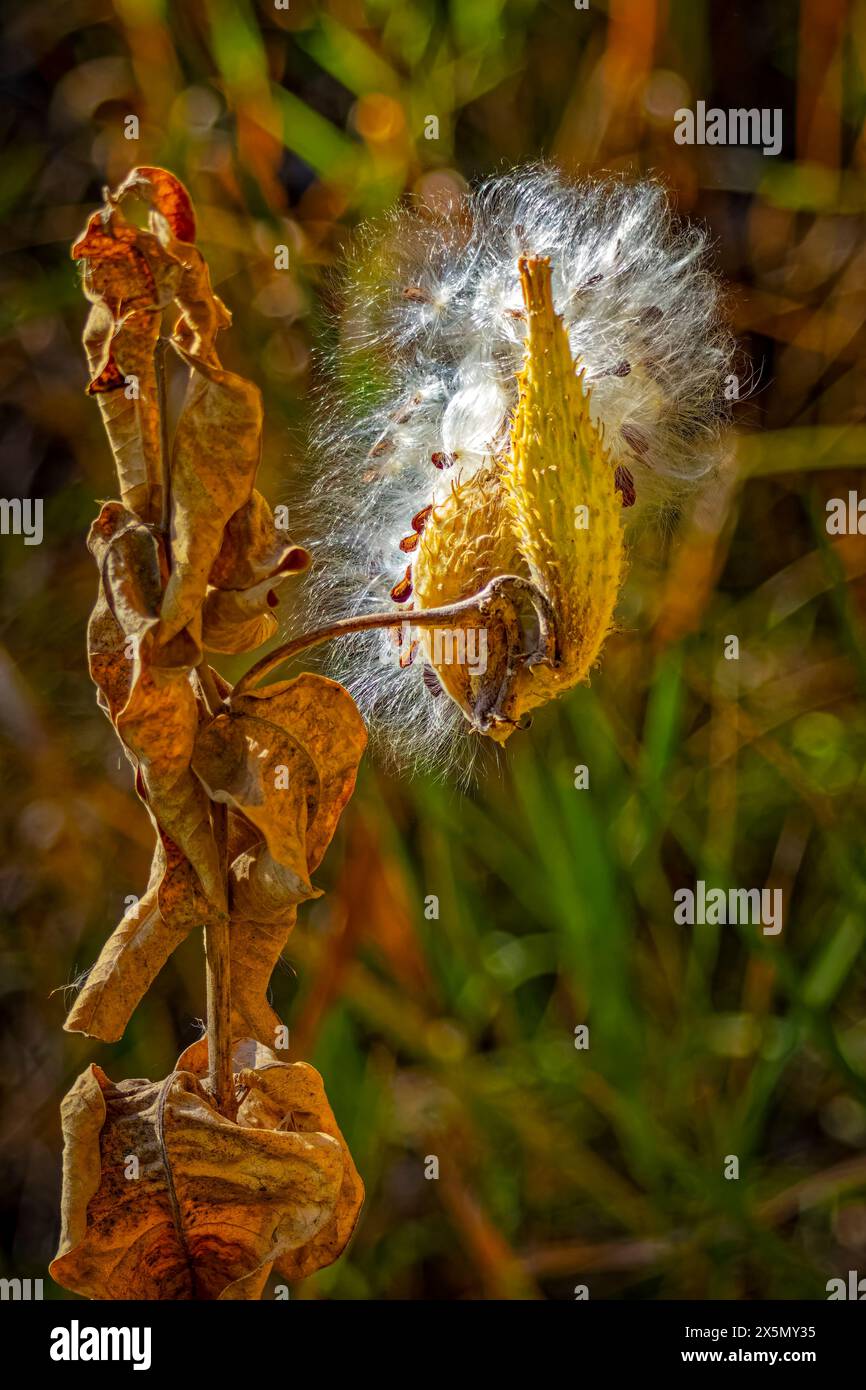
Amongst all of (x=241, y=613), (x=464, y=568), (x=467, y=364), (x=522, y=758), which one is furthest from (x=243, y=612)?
(x=522, y=758)

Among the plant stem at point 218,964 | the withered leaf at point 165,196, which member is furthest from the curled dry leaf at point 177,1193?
the withered leaf at point 165,196

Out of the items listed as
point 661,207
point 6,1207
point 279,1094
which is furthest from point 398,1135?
point 661,207

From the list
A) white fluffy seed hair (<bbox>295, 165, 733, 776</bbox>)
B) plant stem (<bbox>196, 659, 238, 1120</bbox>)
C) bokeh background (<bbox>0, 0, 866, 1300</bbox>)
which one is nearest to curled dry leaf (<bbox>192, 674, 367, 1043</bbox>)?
plant stem (<bbox>196, 659, 238, 1120</bbox>)

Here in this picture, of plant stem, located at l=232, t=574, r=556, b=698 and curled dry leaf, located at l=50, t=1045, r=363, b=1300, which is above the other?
plant stem, located at l=232, t=574, r=556, b=698

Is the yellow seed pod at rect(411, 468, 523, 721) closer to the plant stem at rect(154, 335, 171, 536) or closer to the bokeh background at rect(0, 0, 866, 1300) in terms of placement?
the plant stem at rect(154, 335, 171, 536)

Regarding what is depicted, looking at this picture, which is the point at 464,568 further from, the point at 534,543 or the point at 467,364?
the point at 467,364

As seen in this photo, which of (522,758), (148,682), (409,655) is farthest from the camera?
(522,758)
